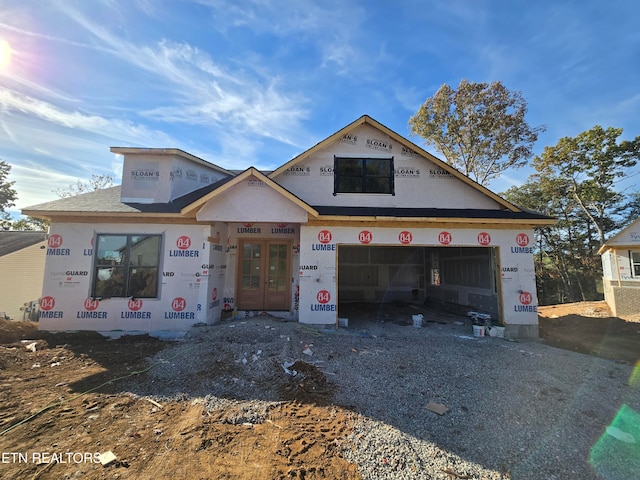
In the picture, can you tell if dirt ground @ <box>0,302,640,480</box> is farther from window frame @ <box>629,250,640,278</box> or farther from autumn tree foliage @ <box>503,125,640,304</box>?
autumn tree foliage @ <box>503,125,640,304</box>

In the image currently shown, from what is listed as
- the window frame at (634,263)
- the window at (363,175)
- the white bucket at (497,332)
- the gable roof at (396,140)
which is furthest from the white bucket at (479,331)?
the window frame at (634,263)

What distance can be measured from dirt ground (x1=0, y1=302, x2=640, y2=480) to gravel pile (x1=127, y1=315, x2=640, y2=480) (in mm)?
224

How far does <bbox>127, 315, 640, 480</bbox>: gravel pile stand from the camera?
126 inches

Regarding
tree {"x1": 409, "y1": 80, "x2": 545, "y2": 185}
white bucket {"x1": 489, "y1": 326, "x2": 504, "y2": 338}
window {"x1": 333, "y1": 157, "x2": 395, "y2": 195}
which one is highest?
tree {"x1": 409, "y1": 80, "x2": 545, "y2": 185}

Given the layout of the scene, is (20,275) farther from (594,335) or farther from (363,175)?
(594,335)

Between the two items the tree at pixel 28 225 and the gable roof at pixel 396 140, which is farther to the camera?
the tree at pixel 28 225

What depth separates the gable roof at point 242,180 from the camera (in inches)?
313

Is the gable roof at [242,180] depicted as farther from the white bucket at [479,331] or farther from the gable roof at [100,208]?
the white bucket at [479,331]

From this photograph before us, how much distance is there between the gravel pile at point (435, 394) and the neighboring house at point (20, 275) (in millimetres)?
16425

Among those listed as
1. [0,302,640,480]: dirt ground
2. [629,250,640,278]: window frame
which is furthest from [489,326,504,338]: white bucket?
[629,250,640,278]: window frame

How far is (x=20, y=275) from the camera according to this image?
16.9m

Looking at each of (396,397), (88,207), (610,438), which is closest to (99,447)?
(396,397)

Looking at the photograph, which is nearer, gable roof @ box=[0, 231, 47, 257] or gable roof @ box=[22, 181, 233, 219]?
gable roof @ box=[22, 181, 233, 219]

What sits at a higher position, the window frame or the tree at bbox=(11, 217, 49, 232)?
the tree at bbox=(11, 217, 49, 232)
